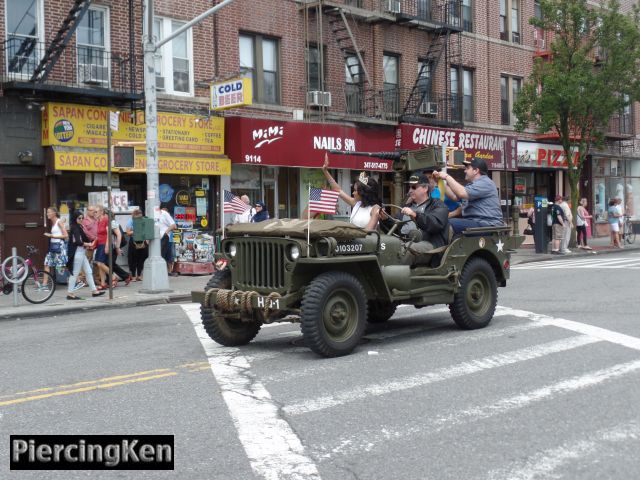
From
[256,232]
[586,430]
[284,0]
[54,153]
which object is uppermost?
[284,0]

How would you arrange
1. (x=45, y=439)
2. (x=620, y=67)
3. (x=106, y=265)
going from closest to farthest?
1. (x=45, y=439)
2. (x=106, y=265)
3. (x=620, y=67)

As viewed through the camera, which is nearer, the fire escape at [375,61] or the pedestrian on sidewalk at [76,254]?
the pedestrian on sidewalk at [76,254]

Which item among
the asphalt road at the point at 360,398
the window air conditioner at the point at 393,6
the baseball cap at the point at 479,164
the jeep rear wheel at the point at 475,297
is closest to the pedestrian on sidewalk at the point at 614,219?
the window air conditioner at the point at 393,6

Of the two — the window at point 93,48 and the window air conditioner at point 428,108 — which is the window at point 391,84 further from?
the window at point 93,48

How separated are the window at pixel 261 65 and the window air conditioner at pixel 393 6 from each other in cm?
450

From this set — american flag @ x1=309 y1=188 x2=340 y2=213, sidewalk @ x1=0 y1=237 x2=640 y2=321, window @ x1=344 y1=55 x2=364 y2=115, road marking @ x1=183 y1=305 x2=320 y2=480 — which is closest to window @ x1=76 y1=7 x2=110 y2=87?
sidewalk @ x1=0 y1=237 x2=640 y2=321

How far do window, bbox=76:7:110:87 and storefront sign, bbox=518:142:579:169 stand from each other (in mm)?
17613

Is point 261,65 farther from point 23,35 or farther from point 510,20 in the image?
point 510,20

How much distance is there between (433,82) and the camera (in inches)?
1058

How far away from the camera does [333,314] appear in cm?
749

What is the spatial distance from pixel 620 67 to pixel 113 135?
55.3ft

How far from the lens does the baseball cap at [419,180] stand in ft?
29.1

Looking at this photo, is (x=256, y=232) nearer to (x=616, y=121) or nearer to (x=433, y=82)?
(x=433, y=82)

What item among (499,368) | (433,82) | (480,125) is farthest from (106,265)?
(480,125)
